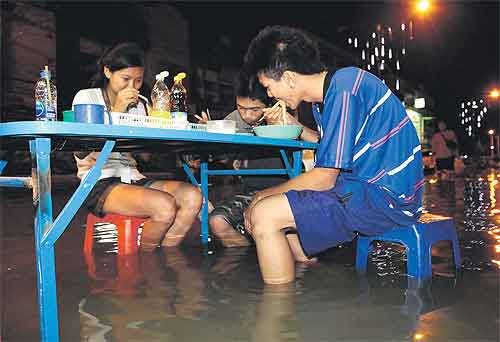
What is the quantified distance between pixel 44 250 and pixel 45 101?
576mm

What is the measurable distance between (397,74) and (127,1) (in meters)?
16.7

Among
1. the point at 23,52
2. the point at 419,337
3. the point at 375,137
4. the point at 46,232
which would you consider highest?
the point at 23,52

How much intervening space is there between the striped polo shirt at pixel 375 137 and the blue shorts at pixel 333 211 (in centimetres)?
5

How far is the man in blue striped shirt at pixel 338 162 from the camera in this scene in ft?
7.61

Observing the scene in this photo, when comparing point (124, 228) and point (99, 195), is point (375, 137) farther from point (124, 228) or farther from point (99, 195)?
point (124, 228)

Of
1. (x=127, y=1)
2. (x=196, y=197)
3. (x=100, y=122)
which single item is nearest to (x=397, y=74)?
(x=127, y=1)

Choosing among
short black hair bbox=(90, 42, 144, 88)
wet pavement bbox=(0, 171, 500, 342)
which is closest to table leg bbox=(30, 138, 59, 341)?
wet pavement bbox=(0, 171, 500, 342)

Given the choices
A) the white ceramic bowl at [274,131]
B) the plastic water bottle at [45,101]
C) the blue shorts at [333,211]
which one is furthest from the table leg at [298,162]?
the plastic water bottle at [45,101]

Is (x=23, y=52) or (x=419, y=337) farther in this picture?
(x=23, y=52)

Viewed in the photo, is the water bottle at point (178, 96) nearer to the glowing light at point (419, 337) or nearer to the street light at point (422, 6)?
the glowing light at point (419, 337)

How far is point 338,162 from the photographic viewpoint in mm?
2250

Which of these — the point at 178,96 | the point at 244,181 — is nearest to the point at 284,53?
the point at 178,96

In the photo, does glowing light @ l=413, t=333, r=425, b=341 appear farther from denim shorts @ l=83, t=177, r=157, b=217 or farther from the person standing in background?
the person standing in background

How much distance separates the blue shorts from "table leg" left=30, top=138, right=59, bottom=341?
1.15 metres
